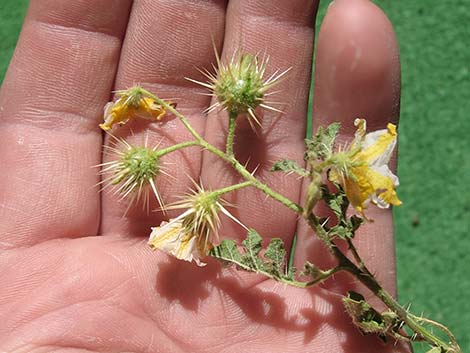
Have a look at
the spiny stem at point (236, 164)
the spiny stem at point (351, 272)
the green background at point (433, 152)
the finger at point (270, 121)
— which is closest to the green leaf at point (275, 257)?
the spiny stem at point (351, 272)

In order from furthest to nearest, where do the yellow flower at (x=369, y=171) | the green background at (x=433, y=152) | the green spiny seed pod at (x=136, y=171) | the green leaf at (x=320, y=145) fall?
the green background at (x=433, y=152)
the green spiny seed pod at (x=136, y=171)
the green leaf at (x=320, y=145)
the yellow flower at (x=369, y=171)

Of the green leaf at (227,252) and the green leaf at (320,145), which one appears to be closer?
the green leaf at (320,145)

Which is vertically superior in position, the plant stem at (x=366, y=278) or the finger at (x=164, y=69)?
the finger at (x=164, y=69)

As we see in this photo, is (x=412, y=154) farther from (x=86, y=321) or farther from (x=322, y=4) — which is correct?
(x=86, y=321)

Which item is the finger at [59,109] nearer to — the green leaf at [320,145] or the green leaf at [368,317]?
the green leaf at [320,145]

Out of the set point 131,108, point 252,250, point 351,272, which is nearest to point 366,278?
point 351,272

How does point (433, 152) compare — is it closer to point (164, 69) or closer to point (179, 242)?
point (164, 69)
